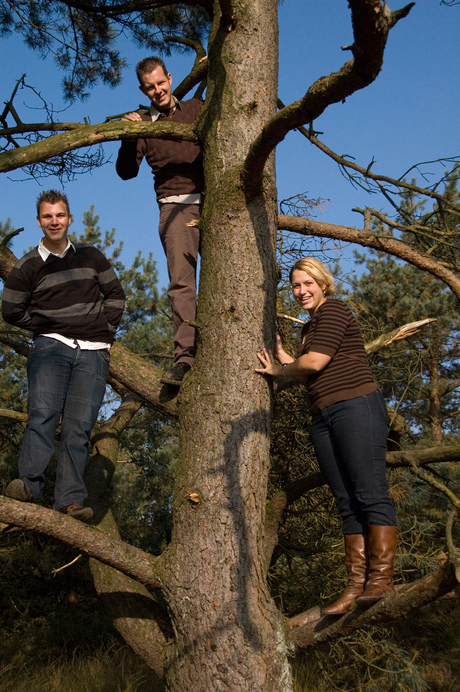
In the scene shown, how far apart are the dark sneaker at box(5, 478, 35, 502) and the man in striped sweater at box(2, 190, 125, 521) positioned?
0.07m

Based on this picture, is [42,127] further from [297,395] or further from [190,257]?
[297,395]

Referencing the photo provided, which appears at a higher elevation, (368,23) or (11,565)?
(368,23)

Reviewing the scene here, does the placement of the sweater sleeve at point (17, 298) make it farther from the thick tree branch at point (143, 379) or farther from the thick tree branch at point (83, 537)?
the thick tree branch at point (83, 537)

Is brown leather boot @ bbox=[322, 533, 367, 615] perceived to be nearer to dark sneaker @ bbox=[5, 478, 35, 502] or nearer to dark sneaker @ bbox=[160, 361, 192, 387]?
dark sneaker @ bbox=[160, 361, 192, 387]

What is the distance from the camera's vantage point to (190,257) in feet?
11.4

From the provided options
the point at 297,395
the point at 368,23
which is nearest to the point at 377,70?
the point at 368,23

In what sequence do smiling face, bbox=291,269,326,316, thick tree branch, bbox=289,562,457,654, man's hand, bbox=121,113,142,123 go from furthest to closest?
man's hand, bbox=121,113,142,123 < smiling face, bbox=291,269,326,316 < thick tree branch, bbox=289,562,457,654

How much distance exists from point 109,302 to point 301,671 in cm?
358

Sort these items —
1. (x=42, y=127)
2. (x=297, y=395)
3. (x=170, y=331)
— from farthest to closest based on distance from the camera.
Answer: (x=170, y=331) → (x=297, y=395) → (x=42, y=127)

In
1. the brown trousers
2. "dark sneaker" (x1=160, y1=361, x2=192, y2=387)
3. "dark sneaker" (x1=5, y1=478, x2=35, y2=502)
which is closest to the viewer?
"dark sneaker" (x1=5, y1=478, x2=35, y2=502)

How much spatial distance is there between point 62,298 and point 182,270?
666 mm

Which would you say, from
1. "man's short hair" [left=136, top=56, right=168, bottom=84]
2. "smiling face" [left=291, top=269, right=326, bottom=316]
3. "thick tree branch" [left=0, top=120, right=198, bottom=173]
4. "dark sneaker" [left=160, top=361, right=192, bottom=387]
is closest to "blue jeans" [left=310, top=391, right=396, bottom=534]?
"smiling face" [left=291, top=269, right=326, bottom=316]

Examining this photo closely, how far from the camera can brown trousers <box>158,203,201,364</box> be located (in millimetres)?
3359

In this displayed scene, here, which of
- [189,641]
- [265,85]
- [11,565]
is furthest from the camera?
[11,565]
